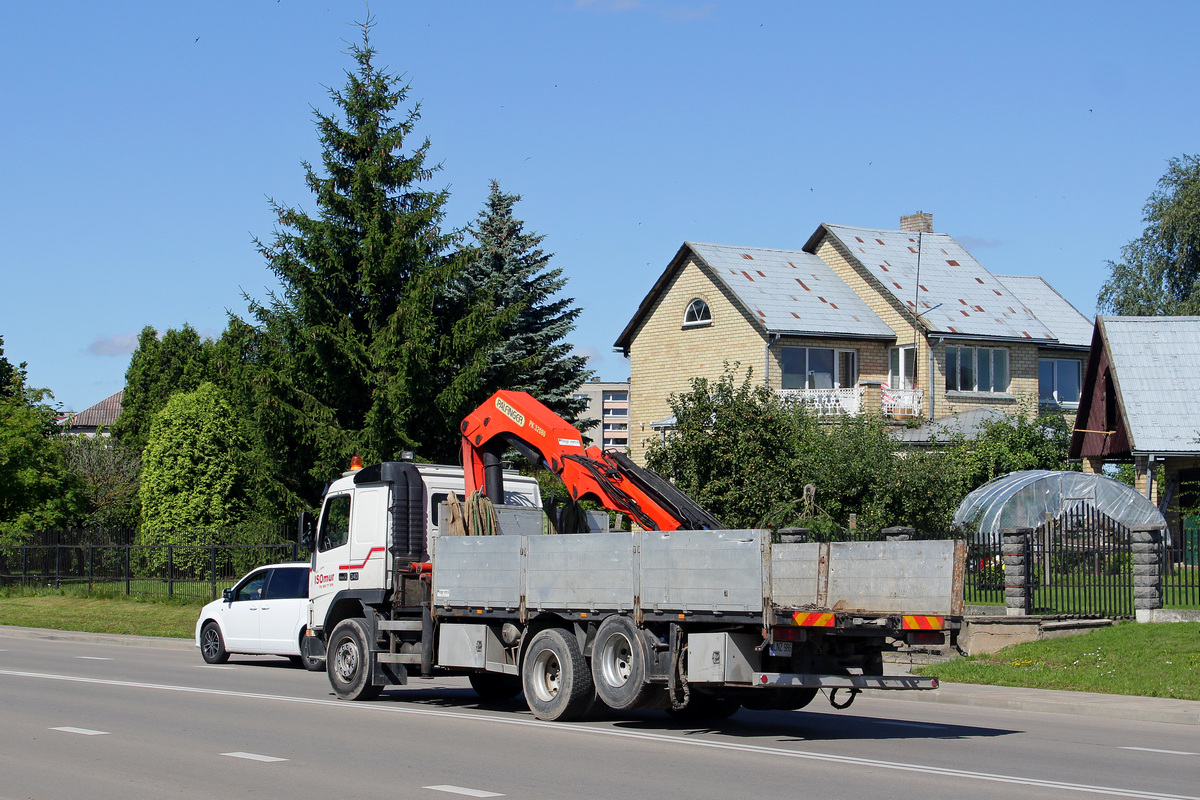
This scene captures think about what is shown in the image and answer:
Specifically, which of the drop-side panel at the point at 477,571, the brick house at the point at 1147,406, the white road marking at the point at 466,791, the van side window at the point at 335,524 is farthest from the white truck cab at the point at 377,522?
the brick house at the point at 1147,406

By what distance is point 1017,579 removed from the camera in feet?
69.7

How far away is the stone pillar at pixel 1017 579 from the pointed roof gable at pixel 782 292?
20.9 metres

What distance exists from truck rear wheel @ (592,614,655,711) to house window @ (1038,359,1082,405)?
36.6m

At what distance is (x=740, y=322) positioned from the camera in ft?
143

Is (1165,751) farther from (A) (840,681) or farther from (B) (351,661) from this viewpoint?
(B) (351,661)

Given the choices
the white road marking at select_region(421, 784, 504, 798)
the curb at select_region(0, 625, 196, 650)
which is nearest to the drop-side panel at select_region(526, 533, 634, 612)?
the white road marking at select_region(421, 784, 504, 798)

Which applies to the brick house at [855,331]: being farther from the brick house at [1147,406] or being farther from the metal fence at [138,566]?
the metal fence at [138,566]

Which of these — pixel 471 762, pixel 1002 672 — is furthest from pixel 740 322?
pixel 471 762

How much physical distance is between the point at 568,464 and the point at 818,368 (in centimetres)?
2966

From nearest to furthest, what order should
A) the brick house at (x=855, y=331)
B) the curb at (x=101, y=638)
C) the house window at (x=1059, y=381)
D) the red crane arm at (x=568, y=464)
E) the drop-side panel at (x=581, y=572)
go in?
the drop-side panel at (x=581, y=572) < the red crane arm at (x=568, y=464) < the curb at (x=101, y=638) < the brick house at (x=855, y=331) < the house window at (x=1059, y=381)

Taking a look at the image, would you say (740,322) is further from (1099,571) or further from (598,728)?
(598,728)

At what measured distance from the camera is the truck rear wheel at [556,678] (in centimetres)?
1295

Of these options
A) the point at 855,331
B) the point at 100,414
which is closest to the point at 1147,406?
the point at 855,331

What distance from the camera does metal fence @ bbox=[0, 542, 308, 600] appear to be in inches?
1303
